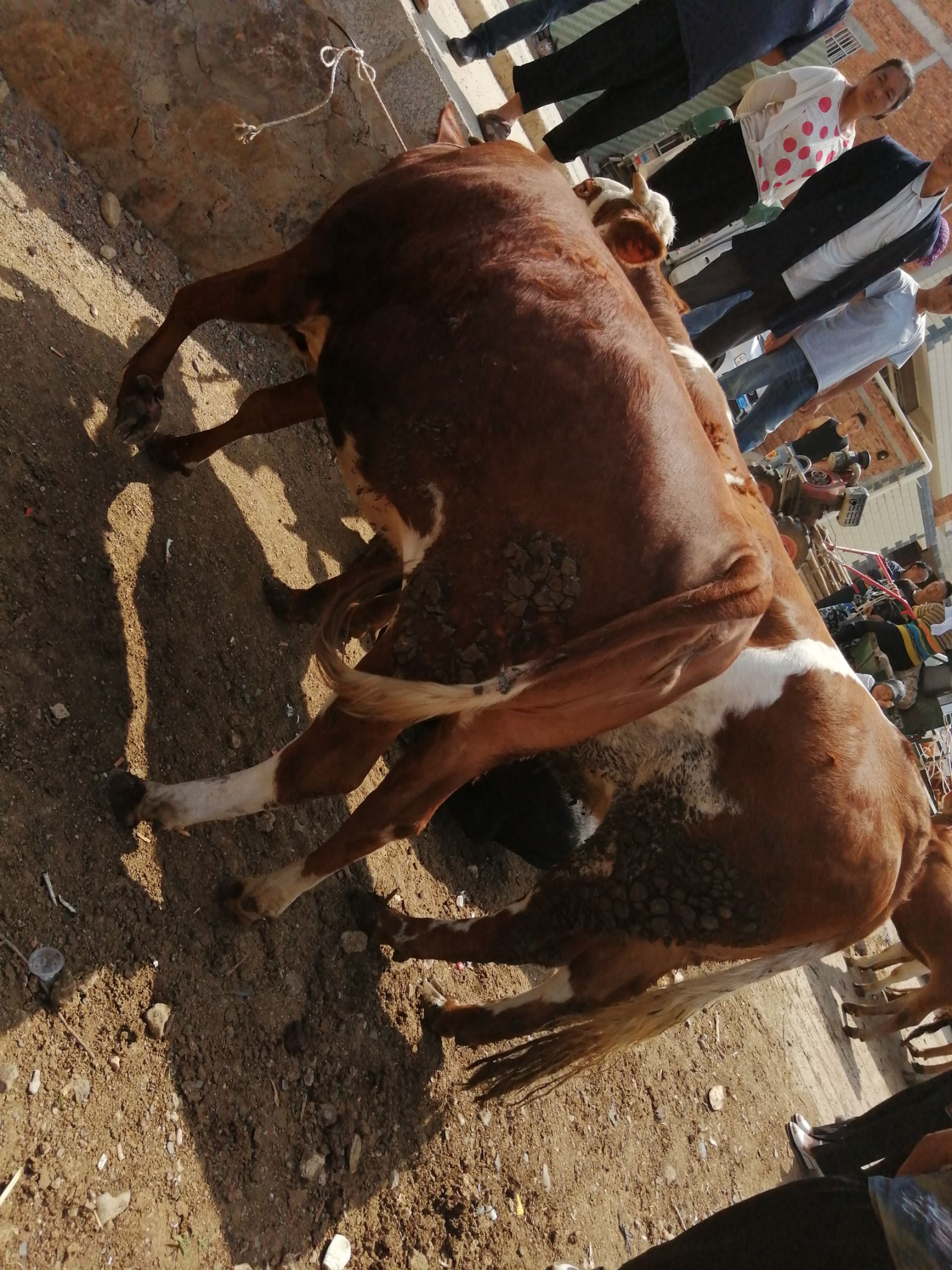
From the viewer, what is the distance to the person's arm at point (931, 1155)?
2062mm

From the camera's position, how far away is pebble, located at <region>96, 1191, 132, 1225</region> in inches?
78.6

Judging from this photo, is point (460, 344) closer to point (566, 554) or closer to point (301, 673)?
point (566, 554)

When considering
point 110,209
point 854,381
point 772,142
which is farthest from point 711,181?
point 110,209

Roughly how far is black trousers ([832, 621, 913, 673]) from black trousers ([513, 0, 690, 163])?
200 inches

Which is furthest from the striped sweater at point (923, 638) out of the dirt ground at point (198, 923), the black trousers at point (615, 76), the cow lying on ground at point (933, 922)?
the black trousers at point (615, 76)

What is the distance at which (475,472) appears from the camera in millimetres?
2219

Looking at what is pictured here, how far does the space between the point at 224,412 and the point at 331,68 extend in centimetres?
145

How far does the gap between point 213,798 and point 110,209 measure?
241 cm

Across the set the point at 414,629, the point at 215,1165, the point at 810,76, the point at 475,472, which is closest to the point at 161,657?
the point at 414,629

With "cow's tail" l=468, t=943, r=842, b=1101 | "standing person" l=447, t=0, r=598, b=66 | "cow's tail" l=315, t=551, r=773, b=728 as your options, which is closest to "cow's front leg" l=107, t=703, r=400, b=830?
"cow's tail" l=315, t=551, r=773, b=728

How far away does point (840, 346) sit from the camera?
4.81m

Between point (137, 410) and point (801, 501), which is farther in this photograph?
point (801, 501)

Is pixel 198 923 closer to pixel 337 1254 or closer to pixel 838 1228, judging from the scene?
pixel 337 1254

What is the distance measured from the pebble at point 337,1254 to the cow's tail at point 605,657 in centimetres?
150
